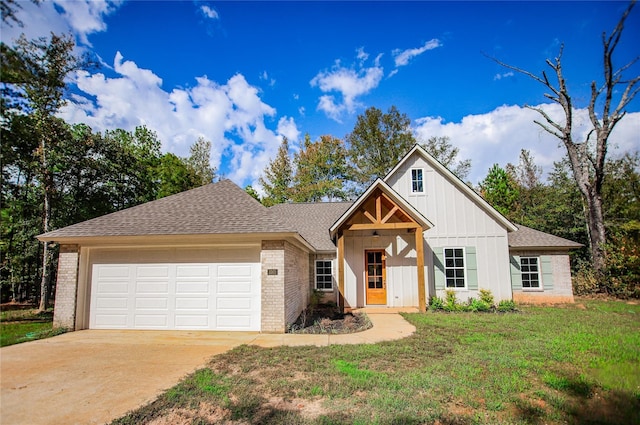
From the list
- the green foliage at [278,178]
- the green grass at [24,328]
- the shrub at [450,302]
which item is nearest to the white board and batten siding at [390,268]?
the shrub at [450,302]

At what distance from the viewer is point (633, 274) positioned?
48.8 feet

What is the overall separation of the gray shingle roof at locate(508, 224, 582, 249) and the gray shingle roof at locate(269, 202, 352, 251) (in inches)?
316

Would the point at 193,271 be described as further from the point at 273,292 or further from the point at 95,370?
the point at 95,370

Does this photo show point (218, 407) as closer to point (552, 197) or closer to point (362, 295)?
point (362, 295)

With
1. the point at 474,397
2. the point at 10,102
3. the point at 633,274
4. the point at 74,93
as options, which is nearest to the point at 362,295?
the point at 474,397

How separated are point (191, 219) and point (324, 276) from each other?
7.13 metres

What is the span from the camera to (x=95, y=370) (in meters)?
5.51

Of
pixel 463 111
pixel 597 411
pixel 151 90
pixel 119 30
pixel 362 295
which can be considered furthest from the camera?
pixel 463 111

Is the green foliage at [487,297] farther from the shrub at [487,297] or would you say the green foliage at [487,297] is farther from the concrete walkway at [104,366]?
the concrete walkway at [104,366]

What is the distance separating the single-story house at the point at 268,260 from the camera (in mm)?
8719

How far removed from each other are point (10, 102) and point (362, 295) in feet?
39.8

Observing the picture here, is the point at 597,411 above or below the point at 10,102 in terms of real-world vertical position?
below

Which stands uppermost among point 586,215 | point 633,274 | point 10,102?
point 586,215

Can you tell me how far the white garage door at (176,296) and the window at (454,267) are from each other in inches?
324
